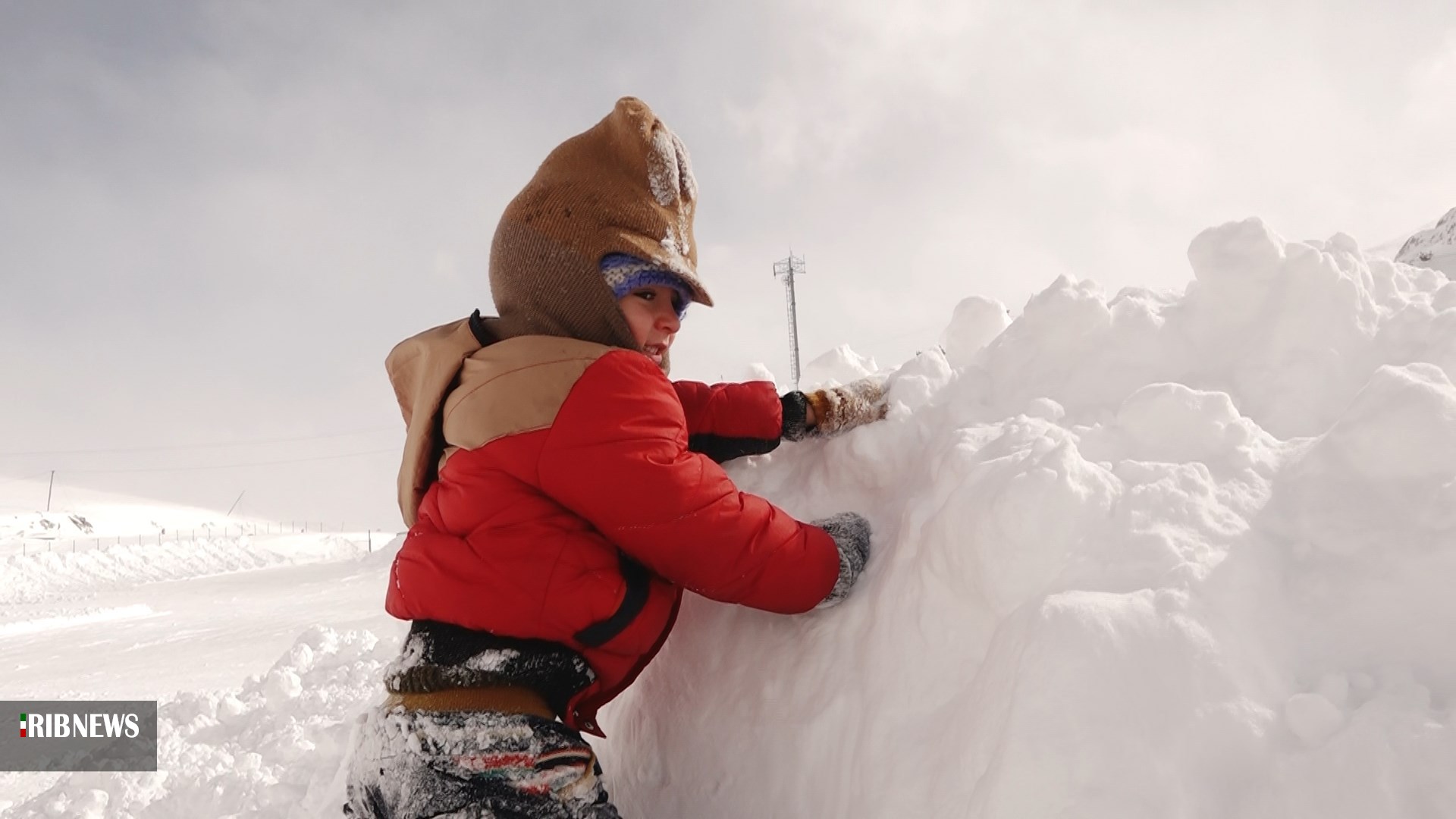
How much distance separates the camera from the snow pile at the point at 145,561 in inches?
541

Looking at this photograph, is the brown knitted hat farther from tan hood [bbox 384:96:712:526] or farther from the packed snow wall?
the packed snow wall

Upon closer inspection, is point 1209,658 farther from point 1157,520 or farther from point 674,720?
point 674,720

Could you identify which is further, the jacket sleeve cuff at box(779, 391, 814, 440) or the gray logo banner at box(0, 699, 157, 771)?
the gray logo banner at box(0, 699, 157, 771)

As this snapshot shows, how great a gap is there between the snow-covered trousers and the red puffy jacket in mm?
129

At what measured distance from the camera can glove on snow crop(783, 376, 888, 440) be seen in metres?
2.04

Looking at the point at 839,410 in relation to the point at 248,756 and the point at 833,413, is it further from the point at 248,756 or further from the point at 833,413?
the point at 248,756

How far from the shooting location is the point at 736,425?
6.58 ft

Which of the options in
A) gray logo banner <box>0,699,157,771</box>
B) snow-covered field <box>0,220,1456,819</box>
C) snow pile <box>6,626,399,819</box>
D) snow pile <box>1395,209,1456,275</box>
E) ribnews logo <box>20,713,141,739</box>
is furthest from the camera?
snow pile <box>1395,209,1456,275</box>

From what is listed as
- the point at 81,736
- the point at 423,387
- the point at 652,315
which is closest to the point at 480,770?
the point at 423,387

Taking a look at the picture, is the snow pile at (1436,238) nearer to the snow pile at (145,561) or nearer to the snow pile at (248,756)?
the snow pile at (248,756)

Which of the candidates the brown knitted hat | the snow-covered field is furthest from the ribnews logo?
the brown knitted hat

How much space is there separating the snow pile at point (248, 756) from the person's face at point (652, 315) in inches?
60.2

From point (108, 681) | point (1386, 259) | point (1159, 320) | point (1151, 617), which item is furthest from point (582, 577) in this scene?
point (108, 681)

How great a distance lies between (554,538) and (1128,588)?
3.15 ft
